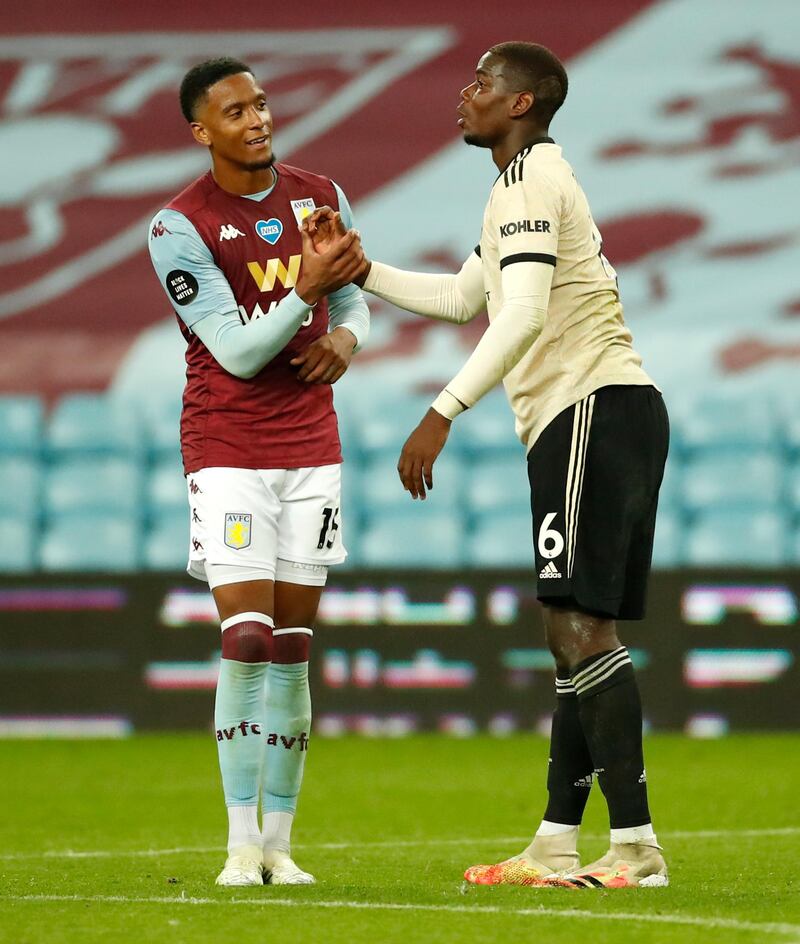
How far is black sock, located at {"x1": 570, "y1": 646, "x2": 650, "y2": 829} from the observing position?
387 cm

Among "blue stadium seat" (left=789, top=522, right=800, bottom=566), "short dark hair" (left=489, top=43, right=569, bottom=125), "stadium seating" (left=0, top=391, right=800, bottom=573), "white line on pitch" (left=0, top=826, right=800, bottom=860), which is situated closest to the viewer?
"short dark hair" (left=489, top=43, right=569, bottom=125)

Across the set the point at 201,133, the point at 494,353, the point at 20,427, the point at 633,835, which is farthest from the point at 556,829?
the point at 20,427

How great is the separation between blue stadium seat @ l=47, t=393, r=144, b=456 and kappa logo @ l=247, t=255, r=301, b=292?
7.17 metres

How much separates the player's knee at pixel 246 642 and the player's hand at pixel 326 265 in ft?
2.64

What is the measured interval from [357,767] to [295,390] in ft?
13.2

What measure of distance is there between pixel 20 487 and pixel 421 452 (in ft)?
25.9

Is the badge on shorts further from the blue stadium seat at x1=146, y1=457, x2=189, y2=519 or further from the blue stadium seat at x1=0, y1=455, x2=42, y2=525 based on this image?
the blue stadium seat at x1=0, y1=455, x2=42, y2=525

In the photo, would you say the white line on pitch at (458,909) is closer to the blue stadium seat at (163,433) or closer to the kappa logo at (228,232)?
the kappa logo at (228,232)

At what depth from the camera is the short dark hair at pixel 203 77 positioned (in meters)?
4.24

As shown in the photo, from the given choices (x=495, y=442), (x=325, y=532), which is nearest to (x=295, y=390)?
(x=325, y=532)

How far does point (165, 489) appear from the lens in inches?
448

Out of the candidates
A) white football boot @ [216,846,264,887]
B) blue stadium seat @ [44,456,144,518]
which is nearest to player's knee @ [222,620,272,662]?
white football boot @ [216,846,264,887]

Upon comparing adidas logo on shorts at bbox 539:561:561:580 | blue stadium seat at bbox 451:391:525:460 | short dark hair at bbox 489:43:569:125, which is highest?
blue stadium seat at bbox 451:391:525:460

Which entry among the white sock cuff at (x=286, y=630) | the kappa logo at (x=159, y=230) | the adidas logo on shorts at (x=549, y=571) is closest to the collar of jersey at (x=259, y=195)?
the kappa logo at (x=159, y=230)
